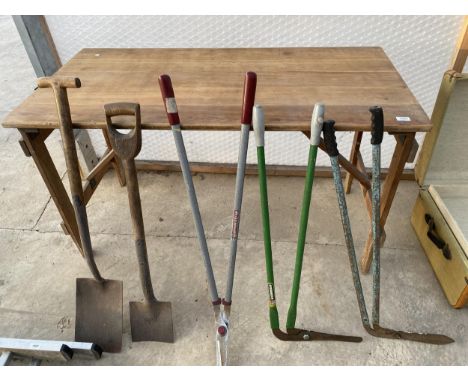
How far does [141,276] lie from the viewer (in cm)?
162

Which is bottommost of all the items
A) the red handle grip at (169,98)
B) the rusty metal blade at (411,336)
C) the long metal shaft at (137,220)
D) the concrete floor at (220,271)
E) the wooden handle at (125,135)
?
the concrete floor at (220,271)

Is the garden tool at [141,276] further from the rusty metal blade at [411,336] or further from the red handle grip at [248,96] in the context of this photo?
the rusty metal blade at [411,336]

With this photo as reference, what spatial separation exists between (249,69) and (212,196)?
1.06 metres

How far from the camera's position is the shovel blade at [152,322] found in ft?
5.50

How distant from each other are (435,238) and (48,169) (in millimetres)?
1891

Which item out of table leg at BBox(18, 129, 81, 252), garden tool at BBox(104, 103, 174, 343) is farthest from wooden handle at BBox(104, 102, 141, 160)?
table leg at BBox(18, 129, 81, 252)

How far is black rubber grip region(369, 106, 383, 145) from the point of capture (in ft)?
3.81

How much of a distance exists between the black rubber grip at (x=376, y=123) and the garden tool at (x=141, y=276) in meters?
0.83

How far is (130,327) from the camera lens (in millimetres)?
1743

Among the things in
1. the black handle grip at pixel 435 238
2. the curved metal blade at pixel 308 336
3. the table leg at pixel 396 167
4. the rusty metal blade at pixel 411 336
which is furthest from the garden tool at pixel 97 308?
the black handle grip at pixel 435 238

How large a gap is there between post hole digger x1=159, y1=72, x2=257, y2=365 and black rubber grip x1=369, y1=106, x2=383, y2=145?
0.41 meters

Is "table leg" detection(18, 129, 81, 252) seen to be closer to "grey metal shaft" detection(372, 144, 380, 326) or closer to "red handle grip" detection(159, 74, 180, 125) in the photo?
"red handle grip" detection(159, 74, 180, 125)
